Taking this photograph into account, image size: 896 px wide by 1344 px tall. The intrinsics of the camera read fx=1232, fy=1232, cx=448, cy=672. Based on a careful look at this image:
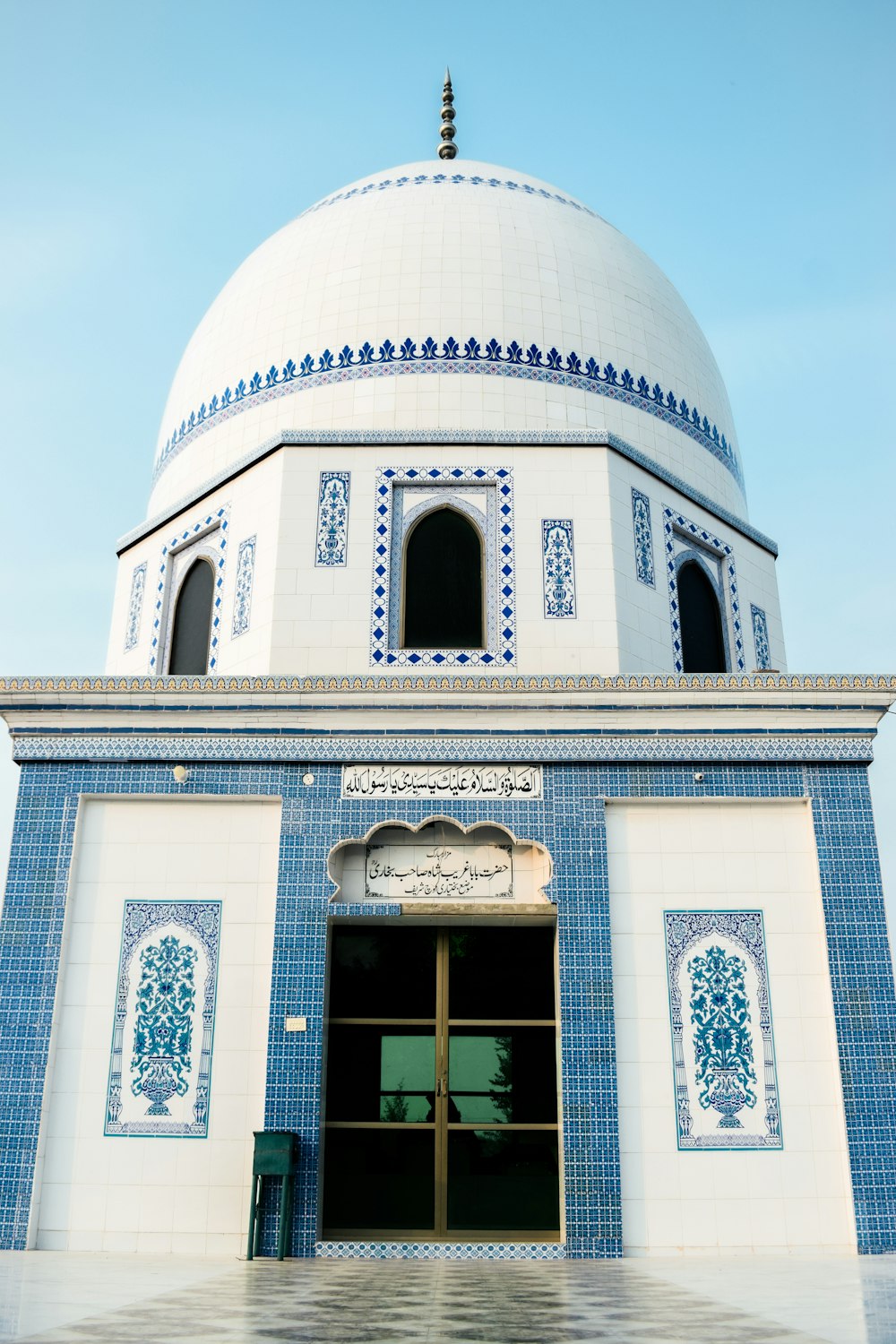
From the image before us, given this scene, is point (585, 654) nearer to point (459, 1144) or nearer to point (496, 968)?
point (496, 968)

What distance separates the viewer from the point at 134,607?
11.0 m

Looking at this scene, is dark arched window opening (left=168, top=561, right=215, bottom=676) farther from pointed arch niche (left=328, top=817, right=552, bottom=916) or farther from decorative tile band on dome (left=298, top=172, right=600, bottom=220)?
decorative tile band on dome (left=298, top=172, right=600, bottom=220)

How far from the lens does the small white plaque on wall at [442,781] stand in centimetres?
808

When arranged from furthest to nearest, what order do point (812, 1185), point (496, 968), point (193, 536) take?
point (193, 536) → point (496, 968) → point (812, 1185)

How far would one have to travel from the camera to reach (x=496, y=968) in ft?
26.2

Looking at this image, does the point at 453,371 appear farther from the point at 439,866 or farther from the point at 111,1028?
the point at 111,1028

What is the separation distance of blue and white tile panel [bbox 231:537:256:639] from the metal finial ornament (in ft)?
20.6

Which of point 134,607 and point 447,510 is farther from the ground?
point 447,510

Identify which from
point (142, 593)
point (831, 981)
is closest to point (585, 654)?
point (831, 981)

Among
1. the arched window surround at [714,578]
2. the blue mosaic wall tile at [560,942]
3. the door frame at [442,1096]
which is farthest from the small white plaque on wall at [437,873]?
the arched window surround at [714,578]

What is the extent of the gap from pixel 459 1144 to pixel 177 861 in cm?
254

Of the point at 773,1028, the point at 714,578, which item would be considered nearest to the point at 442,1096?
the point at 773,1028

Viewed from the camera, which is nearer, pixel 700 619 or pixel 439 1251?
pixel 439 1251

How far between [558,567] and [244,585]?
8.13 ft
